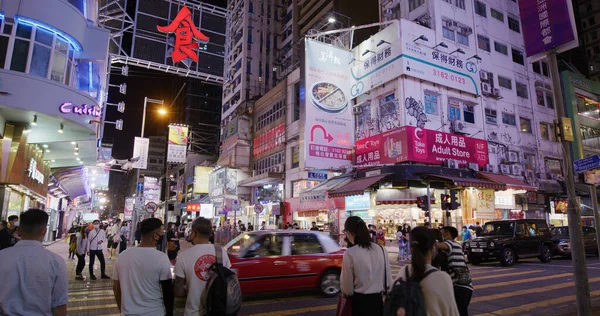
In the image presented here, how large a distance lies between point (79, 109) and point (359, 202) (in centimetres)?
1740

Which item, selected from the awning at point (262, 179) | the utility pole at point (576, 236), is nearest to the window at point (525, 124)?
the awning at point (262, 179)

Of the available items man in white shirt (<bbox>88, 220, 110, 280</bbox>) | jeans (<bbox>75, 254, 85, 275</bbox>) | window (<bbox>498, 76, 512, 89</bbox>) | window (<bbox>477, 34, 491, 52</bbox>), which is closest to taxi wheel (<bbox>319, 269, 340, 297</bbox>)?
man in white shirt (<bbox>88, 220, 110, 280</bbox>)

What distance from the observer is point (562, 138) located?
699cm

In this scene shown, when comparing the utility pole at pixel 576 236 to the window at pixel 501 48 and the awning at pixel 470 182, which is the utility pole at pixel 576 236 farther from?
the window at pixel 501 48

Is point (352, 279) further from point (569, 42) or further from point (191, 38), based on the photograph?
point (191, 38)

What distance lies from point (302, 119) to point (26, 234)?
20.0 m

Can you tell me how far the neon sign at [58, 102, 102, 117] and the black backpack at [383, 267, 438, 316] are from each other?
14.6m

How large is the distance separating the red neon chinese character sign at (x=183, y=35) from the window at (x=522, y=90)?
25.7m

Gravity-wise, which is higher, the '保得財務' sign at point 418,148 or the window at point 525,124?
the window at point 525,124

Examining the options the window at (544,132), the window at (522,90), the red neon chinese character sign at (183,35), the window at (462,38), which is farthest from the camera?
the window at (544,132)

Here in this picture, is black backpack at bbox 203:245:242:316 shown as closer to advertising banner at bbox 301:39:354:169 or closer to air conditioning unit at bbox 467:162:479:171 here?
advertising banner at bbox 301:39:354:169

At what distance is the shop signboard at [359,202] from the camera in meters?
24.9

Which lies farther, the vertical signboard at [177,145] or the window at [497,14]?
the window at [497,14]

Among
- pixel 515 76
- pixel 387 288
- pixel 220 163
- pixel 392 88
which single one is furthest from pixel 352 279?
pixel 220 163
